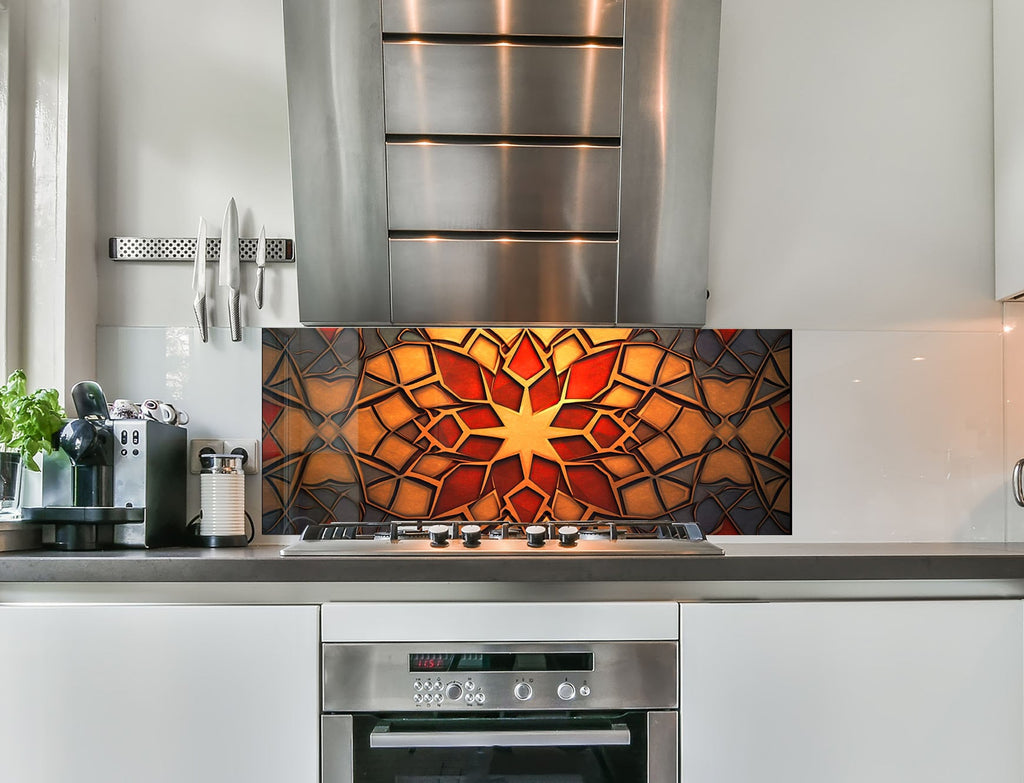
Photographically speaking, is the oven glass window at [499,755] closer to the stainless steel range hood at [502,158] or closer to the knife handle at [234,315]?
the stainless steel range hood at [502,158]

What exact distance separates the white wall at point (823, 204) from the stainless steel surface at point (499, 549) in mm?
541

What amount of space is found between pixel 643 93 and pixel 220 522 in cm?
135

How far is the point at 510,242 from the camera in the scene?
1.90 meters

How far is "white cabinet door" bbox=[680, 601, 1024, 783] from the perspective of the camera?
1.53m

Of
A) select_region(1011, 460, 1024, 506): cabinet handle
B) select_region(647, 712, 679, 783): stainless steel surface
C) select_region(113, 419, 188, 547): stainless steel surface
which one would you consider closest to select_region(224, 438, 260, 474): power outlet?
select_region(113, 419, 188, 547): stainless steel surface

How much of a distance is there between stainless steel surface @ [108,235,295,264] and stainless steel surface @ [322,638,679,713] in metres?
1.00

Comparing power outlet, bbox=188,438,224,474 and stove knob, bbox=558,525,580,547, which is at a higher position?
power outlet, bbox=188,438,224,474

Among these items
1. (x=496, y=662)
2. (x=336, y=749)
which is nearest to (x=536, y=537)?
(x=496, y=662)

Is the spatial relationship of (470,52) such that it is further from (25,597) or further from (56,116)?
(25,597)

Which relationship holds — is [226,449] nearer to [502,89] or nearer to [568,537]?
[568,537]

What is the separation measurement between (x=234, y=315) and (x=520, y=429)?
744 mm

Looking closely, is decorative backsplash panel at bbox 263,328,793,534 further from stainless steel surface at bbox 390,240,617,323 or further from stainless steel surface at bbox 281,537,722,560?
stainless steel surface at bbox 281,537,722,560

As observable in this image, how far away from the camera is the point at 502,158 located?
1873mm

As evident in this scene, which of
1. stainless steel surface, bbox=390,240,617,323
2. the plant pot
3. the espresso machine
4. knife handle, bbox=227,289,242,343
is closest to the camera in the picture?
the espresso machine
